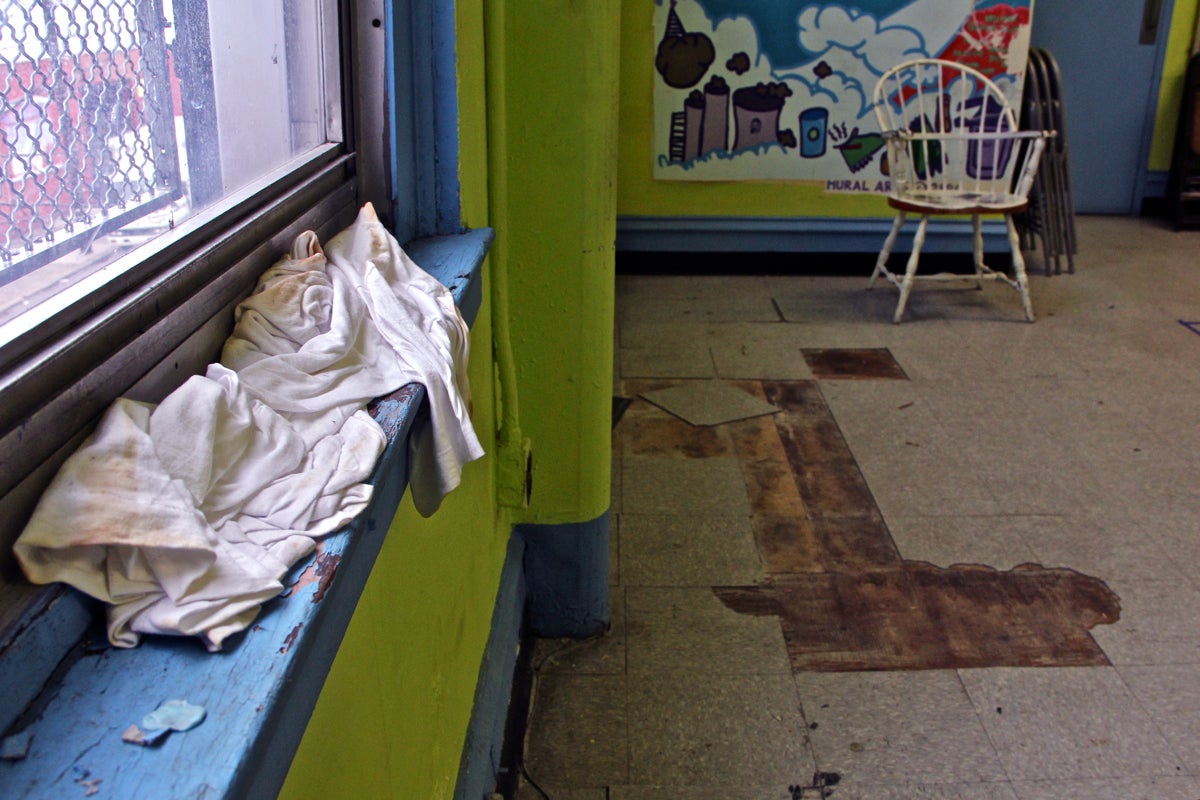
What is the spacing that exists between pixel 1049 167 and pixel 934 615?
311 cm

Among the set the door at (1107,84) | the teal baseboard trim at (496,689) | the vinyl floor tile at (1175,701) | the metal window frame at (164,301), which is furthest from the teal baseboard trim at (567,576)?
the door at (1107,84)

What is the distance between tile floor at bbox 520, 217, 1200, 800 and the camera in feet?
5.91

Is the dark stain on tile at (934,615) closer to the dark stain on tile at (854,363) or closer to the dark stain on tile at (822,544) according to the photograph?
the dark stain on tile at (822,544)

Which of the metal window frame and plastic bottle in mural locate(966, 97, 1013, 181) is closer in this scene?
the metal window frame

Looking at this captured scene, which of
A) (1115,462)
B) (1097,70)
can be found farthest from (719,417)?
(1097,70)

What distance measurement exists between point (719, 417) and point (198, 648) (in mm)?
2703

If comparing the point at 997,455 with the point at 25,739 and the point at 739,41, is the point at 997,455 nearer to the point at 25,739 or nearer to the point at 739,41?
the point at 739,41

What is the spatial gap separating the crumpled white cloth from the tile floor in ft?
3.21

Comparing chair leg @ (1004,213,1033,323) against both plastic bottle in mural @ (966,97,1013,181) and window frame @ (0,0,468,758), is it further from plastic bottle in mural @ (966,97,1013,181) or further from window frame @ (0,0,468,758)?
window frame @ (0,0,468,758)

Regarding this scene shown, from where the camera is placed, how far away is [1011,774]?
1.76 meters

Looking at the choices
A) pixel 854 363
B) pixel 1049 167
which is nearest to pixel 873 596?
pixel 854 363

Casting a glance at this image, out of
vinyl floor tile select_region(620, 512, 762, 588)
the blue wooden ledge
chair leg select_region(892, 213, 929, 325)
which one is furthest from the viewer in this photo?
chair leg select_region(892, 213, 929, 325)

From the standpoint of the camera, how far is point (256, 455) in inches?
29.6

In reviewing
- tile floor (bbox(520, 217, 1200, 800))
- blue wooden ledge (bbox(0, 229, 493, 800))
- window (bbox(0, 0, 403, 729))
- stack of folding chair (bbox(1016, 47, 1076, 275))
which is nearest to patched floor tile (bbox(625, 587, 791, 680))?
tile floor (bbox(520, 217, 1200, 800))
